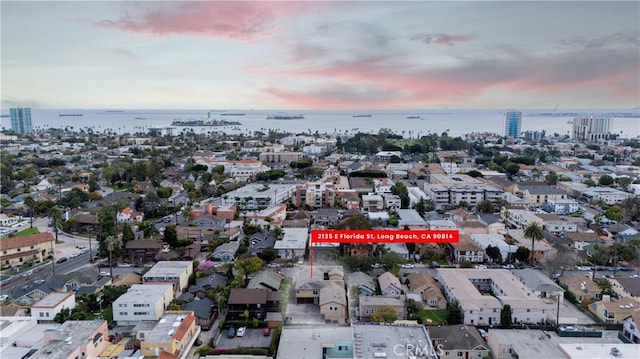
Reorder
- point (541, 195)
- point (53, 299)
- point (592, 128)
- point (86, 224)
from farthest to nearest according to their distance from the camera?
point (592, 128) → point (541, 195) → point (86, 224) → point (53, 299)

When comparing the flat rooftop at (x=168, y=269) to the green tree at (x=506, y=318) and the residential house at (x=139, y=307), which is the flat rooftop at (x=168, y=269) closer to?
the residential house at (x=139, y=307)

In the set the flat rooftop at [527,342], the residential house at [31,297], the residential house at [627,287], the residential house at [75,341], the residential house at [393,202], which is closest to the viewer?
the residential house at [75,341]

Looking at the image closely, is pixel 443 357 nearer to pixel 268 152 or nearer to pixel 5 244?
pixel 5 244

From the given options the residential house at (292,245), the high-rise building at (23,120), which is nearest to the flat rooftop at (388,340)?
the residential house at (292,245)
